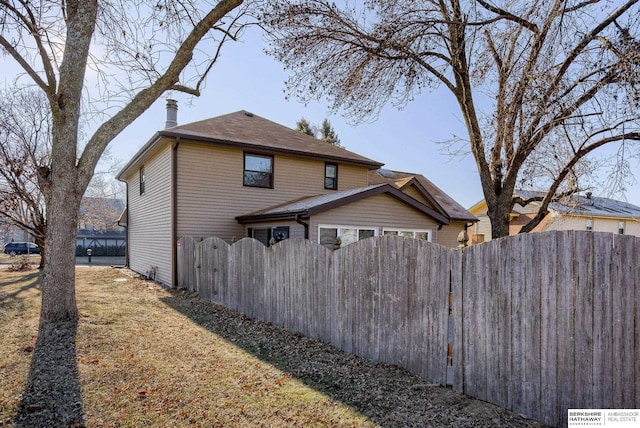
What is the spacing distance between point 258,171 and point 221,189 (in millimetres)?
1537

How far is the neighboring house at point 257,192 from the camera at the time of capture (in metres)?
10.9

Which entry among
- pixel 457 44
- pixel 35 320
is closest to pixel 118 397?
pixel 35 320

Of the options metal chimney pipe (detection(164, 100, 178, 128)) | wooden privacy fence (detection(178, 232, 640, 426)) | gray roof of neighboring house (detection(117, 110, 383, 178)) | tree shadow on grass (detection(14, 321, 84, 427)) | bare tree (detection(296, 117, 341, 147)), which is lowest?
tree shadow on grass (detection(14, 321, 84, 427))

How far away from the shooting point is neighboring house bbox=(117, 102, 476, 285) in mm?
10852

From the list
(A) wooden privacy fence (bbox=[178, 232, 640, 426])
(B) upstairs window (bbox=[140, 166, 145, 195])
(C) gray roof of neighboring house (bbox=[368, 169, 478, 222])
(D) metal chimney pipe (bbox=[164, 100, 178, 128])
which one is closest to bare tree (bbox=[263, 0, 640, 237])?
(A) wooden privacy fence (bbox=[178, 232, 640, 426])

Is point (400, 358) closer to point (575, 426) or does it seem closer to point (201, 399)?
point (575, 426)

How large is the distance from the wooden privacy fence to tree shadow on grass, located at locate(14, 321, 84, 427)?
3.44 metres

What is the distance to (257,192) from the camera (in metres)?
13.5

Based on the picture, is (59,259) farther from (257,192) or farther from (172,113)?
(172,113)

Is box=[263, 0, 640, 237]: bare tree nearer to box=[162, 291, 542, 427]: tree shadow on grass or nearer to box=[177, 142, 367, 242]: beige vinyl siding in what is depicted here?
box=[177, 142, 367, 242]: beige vinyl siding

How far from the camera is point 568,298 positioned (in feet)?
11.2

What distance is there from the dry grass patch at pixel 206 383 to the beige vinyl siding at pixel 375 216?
4.04 metres

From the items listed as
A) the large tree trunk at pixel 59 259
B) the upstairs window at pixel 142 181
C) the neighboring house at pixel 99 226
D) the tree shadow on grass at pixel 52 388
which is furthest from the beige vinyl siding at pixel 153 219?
the tree shadow on grass at pixel 52 388

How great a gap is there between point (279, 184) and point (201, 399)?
33.7ft
